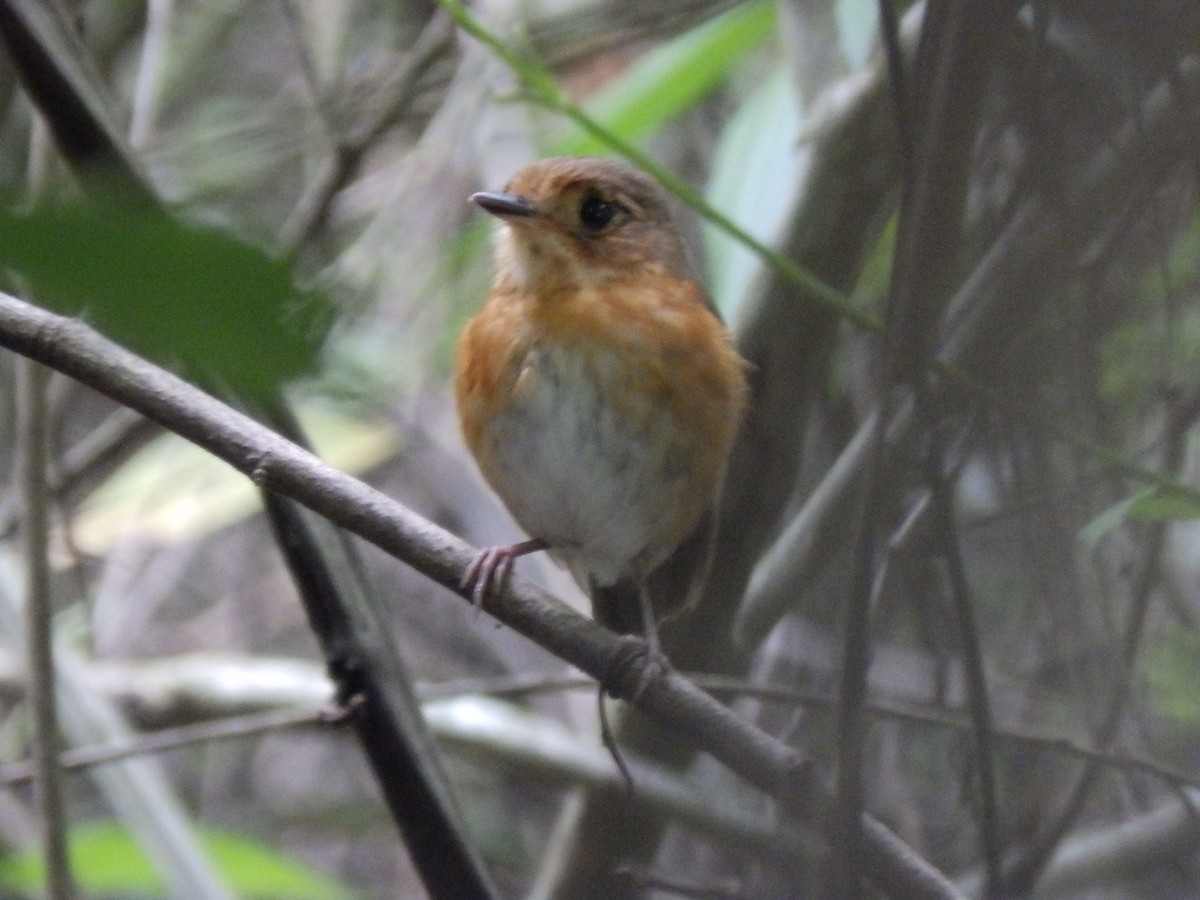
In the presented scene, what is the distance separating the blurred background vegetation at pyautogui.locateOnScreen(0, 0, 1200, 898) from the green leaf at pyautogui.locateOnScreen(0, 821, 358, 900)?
0.04 ft

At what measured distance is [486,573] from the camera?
1502 mm

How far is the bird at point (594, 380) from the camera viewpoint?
202cm

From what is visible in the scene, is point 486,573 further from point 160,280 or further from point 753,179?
point 160,280

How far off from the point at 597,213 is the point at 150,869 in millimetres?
1210

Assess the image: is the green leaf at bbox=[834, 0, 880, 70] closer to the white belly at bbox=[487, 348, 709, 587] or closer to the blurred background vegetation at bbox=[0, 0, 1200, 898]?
the blurred background vegetation at bbox=[0, 0, 1200, 898]

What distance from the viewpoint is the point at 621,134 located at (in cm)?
213

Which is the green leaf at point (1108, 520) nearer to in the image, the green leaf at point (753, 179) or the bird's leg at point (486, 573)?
the bird's leg at point (486, 573)

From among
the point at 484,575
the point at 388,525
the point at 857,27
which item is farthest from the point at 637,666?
the point at 857,27

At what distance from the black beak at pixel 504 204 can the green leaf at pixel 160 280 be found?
1675mm

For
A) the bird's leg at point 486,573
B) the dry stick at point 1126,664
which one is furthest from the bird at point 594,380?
the dry stick at point 1126,664

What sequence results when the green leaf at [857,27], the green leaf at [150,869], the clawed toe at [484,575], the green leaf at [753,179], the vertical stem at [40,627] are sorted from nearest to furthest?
the clawed toe at [484,575] → the green leaf at [857,27] → the vertical stem at [40,627] → the green leaf at [753,179] → the green leaf at [150,869]

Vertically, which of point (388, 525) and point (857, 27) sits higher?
point (857, 27)

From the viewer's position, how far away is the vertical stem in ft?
5.94

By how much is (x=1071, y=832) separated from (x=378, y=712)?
0.78 metres
